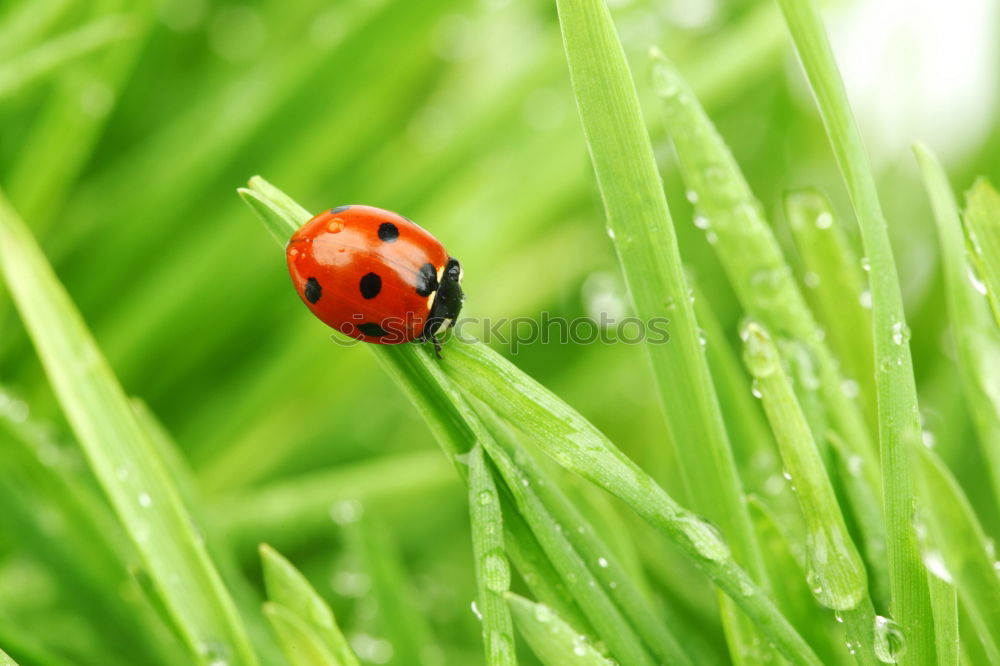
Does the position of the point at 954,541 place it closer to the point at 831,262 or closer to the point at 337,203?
the point at 831,262

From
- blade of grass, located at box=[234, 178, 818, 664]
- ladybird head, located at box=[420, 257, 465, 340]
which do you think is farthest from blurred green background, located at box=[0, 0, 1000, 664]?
blade of grass, located at box=[234, 178, 818, 664]

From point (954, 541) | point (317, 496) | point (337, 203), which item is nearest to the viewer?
point (954, 541)

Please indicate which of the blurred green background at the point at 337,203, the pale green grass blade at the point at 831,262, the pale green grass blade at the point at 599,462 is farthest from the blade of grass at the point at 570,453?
the blurred green background at the point at 337,203

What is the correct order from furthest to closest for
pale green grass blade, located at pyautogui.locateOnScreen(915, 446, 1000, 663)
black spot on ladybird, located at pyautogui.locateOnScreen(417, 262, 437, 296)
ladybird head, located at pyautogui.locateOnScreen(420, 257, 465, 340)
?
black spot on ladybird, located at pyautogui.locateOnScreen(417, 262, 437, 296)
ladybird head, located at pyautogui.locateOnScreen(420, 257, 465, 340)
pale green grass blade, located at pyautogui.locateOnScreen(915, 446, 1000, 663)

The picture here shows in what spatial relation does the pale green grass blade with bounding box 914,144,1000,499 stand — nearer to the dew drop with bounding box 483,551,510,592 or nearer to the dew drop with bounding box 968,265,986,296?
the dew drop with bounding box 968,265,986,296

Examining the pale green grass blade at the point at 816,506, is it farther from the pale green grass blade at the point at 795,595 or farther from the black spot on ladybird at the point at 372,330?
the black spot on ladybird at the point at 372,330

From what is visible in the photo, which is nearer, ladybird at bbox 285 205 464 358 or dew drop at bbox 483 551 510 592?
dew drop at bbox 483 551 510 592

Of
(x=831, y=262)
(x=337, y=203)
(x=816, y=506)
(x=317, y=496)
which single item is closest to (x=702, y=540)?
(x=816, y=506)

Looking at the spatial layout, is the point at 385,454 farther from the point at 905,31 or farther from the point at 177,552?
the point at 905,31

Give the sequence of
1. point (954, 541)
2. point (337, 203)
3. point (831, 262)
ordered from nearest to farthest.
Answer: point (954, 541), point (831, 262), point (337, 203)
